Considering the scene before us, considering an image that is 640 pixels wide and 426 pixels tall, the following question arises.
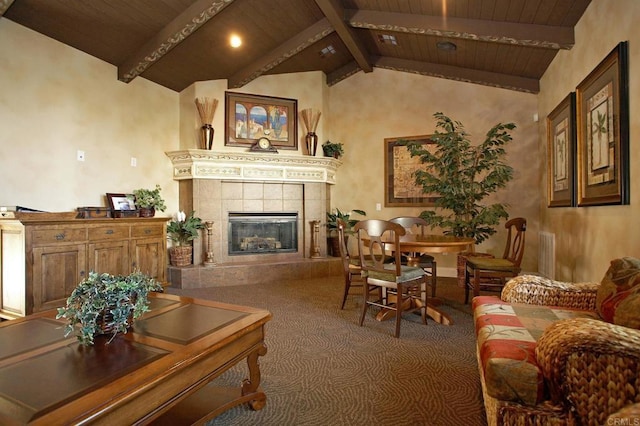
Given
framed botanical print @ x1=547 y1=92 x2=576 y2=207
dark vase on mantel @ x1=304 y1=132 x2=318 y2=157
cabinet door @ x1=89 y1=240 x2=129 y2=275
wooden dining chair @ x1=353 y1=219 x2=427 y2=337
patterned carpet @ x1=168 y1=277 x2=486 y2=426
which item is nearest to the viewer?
patterned carpet @ x1=168 y1=277 x2=486 y2=426

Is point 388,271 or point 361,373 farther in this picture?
point 388,271

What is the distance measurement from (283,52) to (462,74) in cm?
249

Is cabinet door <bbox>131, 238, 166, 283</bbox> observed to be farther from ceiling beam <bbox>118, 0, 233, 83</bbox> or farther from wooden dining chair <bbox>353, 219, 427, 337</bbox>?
wooden dining chair <bbox>353, 219, 427, 337</bbox>

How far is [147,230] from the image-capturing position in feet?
13.2

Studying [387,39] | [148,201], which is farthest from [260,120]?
[387,39]

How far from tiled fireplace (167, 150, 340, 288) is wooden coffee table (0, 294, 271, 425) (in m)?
2.90

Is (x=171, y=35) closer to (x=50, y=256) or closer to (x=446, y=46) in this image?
(x=50, y=256)

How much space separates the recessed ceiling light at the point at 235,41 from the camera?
4.18 meters

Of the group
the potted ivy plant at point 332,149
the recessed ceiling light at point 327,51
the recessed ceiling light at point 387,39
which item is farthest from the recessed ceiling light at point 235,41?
the potted ivy plant at point 332,149

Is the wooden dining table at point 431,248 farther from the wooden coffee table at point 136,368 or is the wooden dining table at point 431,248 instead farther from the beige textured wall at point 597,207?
the wooden coffee table at point 136,368

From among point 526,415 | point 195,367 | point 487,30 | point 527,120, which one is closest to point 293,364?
point 195,367

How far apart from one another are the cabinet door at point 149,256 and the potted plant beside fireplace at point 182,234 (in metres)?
0.38

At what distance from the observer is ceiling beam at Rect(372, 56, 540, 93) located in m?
4.49

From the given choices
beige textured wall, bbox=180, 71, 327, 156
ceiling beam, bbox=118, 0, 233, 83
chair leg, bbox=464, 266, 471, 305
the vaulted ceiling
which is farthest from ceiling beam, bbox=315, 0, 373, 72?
chair leg, bbox=464, 266, 471, 305
